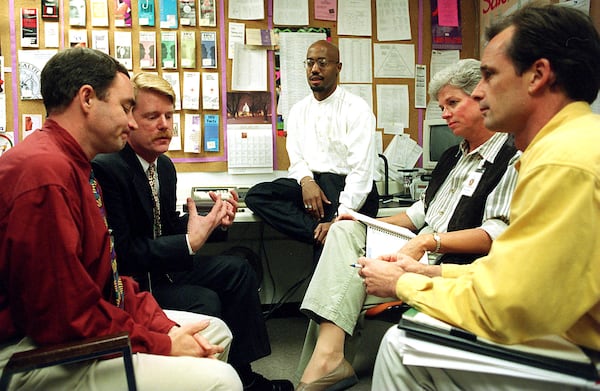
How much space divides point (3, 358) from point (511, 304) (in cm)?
96

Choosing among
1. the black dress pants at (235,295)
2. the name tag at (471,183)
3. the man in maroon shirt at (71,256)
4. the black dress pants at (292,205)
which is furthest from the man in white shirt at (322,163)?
the man in maroon shirt at (71,256)

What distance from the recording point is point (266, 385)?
180 centimetres

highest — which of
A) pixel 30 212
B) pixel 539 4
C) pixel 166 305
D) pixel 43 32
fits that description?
pixel 43 32

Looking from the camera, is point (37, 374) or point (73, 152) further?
point (73, 152)

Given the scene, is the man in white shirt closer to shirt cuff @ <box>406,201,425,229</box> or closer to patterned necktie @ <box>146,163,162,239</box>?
shirt cuff @ <box>406,201,425,229</box>

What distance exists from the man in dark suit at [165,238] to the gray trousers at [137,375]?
0.54 metres

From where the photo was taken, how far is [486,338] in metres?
0.82

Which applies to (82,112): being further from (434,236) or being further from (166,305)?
(434,236)

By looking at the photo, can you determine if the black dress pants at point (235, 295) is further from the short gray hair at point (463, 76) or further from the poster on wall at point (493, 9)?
the poster on wall at point (493, 9)

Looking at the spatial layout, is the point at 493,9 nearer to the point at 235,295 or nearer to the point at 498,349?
the point at 235,295

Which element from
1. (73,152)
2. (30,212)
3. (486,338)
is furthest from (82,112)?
(486,338)

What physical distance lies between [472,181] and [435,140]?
3.10 ft

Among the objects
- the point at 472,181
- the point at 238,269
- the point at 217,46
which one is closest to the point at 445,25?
the point at 217,46

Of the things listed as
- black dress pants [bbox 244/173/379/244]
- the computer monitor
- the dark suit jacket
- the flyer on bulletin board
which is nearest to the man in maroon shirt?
the dark suit jacket
